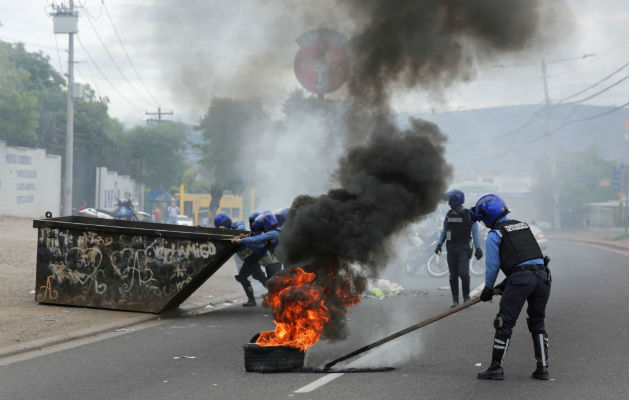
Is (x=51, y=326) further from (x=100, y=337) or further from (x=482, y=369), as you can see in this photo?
(x=482, y=369)

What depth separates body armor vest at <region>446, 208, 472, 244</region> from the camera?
11234 mm

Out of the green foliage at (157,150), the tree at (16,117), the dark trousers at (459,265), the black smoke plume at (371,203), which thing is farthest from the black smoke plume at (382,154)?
the green foliage at (157,150)

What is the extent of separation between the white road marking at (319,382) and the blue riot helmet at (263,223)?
3714mm

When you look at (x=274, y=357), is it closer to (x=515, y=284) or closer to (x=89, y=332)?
(x=515, y=284)

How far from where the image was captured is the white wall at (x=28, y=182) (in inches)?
1313

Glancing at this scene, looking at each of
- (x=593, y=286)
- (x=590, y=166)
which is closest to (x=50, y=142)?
(x=593, y=286)

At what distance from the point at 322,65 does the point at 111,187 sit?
4118 centimetres

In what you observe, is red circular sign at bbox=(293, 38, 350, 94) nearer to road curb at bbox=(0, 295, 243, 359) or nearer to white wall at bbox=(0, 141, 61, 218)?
road curb at bbox=(0, 295, 243, 359)

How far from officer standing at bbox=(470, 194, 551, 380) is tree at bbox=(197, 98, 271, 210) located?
1081 centimetres

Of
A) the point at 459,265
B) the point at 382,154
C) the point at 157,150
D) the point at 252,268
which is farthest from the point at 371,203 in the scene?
the point at 157,150

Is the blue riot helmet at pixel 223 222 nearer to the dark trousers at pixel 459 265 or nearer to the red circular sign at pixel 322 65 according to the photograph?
the red circular sign at pixel 322 65

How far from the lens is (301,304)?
250 inches

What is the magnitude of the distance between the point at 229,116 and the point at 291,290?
14.0 meters

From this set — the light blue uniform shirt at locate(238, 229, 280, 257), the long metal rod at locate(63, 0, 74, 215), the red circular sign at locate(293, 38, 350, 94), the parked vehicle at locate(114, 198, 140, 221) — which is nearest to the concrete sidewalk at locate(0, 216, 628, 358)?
the light blue uniform shirt at locate(238, 229, 280, 257)
